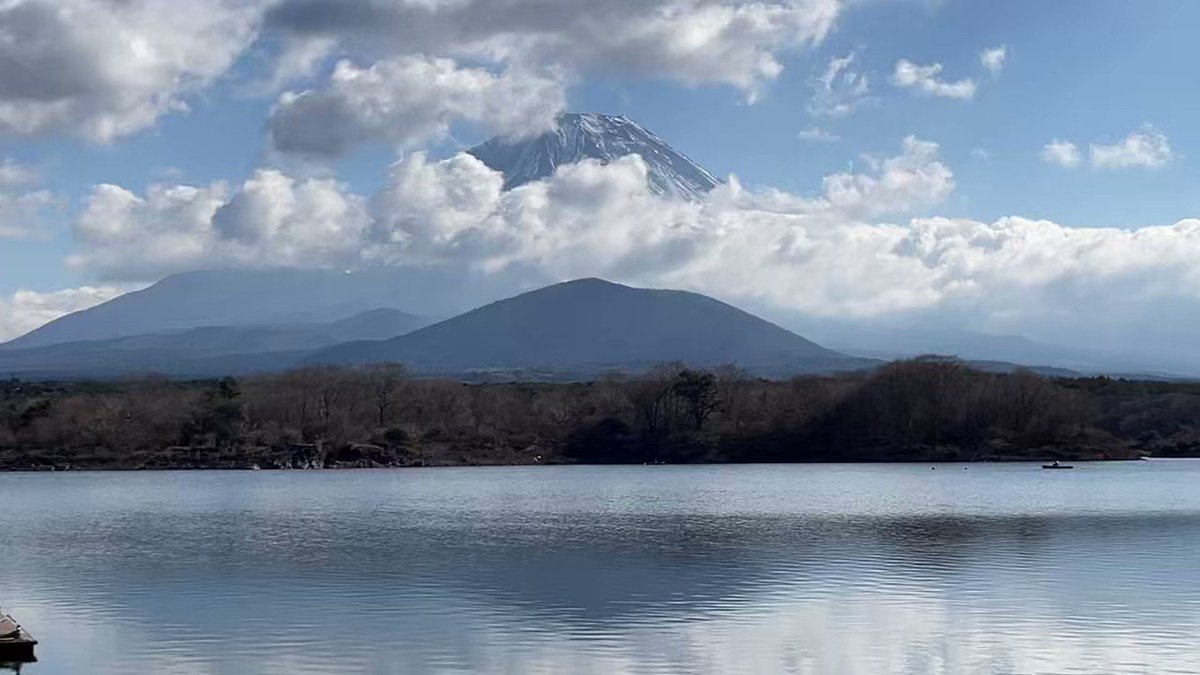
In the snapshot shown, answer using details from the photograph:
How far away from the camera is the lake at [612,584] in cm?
2067

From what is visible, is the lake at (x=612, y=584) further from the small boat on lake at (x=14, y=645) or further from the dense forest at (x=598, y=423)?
the dense forest at (x=598, y=423)

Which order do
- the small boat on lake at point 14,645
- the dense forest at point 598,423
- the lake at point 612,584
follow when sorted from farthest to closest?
1. the dense forest at point 598,423
2. the lake at point 612,584
3. the small boat on lake at point 14,645

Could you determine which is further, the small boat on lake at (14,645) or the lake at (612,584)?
the lake at (612,584)

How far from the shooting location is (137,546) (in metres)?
36.9

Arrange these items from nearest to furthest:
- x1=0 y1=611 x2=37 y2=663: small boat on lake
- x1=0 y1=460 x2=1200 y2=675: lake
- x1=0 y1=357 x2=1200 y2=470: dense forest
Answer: x1=0 y1=611 x2=37 y2=663: small boat on lake
x1=0 y1=460 x2=1200 y2=675: lake
x1=0 y1=357 x2=1200 y2=470: dense forest

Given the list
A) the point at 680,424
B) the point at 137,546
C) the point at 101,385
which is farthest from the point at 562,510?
the point at 101,385

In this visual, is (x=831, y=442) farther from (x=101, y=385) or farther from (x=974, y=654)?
(x=974, y=654)

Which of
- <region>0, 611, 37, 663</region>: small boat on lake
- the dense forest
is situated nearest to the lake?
<region>0, 611, 37, 663</region>: small boat on lake

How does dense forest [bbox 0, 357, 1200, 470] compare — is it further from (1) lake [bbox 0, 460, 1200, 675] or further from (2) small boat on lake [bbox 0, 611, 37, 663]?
(2) small boat on lake [bbox 0, 611, 37, 663]

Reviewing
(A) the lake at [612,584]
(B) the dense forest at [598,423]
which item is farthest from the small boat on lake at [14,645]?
(B) the dense forest at [598,423]

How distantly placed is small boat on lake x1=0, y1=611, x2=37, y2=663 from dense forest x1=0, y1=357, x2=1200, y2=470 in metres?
72.7

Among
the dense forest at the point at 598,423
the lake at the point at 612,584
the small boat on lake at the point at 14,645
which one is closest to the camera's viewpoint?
the small boat on lake at the point at 14,645

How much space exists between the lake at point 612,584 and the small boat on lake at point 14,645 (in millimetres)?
359

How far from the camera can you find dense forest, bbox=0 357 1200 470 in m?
92.7
